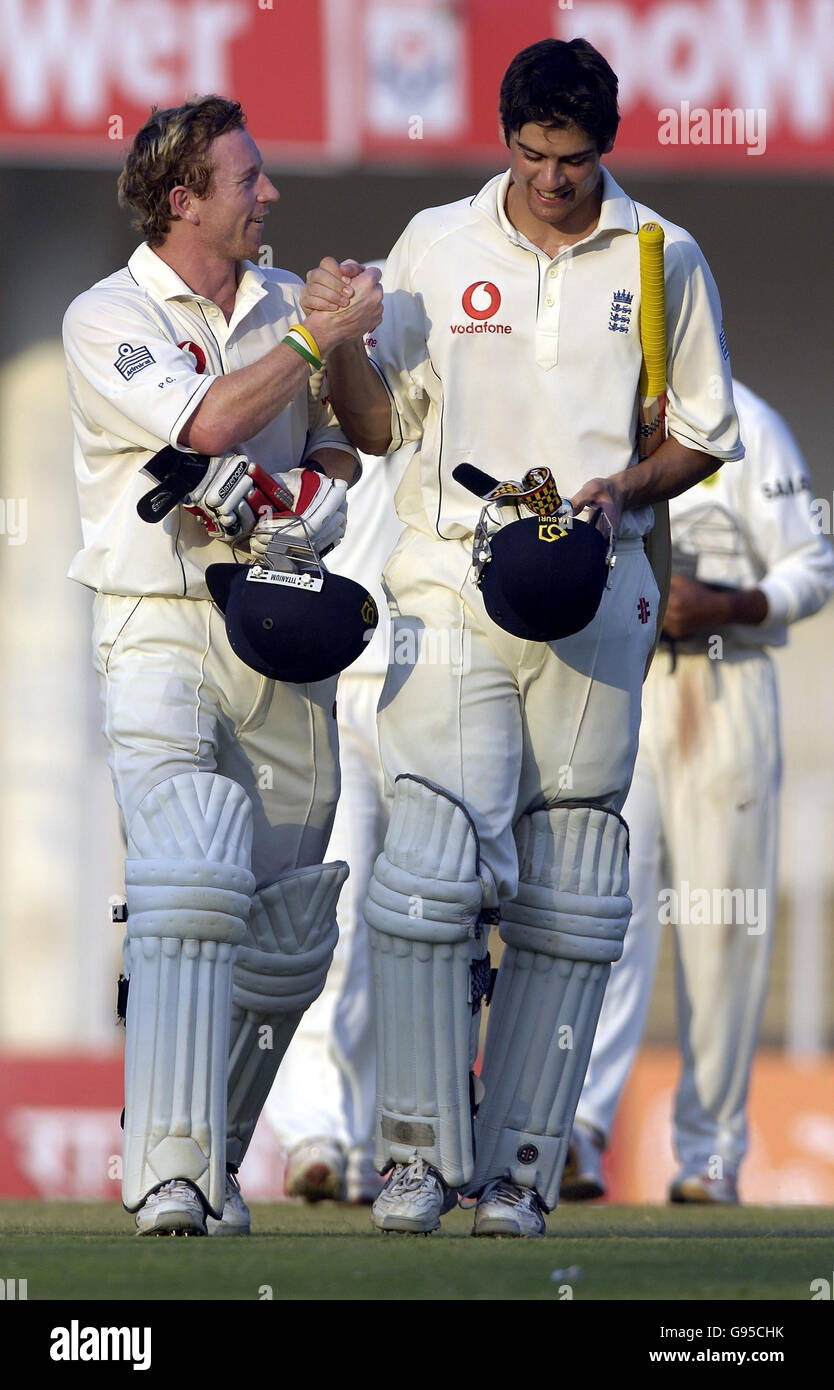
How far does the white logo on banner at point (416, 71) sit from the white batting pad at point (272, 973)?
5.75 metres

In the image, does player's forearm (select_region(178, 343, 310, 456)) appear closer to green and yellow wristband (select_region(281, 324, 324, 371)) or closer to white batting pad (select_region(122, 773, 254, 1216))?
green and yellow wristband (select_region(281, 324, 324, 371))

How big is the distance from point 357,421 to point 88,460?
494mm

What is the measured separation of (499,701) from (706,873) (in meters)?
2.60

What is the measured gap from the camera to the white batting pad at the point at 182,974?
12.6ft

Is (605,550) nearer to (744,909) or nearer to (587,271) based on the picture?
(587,271)

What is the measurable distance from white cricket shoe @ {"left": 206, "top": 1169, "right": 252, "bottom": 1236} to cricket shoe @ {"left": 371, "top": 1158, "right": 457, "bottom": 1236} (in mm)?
312

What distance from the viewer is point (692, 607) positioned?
6.40 meters

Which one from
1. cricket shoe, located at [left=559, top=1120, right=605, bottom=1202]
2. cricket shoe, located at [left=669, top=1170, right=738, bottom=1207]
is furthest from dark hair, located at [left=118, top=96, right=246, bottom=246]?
A: cricket shoe, located at [left=669, top=1170, right=738, bottom=1207]

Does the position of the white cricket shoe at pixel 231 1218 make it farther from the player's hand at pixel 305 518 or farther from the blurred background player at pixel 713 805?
the blurred background player at pixel 713 805

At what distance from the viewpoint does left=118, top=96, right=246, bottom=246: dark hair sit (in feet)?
14.1

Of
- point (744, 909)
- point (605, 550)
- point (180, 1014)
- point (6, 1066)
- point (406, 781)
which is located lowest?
point (6, 1066)
